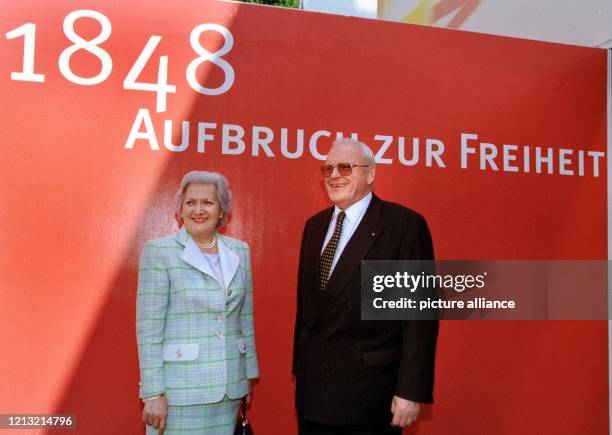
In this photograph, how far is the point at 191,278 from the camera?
237 centimetres

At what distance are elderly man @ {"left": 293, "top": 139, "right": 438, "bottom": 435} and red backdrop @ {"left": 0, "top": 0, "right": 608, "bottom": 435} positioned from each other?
37.0 inches

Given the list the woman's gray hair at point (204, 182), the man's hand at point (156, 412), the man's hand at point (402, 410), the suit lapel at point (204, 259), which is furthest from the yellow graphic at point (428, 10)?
the man's hand at point (156, 412)

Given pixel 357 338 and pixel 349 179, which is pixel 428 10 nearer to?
pixel 349 179

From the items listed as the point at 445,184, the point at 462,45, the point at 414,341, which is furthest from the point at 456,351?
the point at 462,45

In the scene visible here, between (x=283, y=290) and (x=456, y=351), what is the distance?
1160 mm

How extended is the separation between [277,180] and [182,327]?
50.8 inches

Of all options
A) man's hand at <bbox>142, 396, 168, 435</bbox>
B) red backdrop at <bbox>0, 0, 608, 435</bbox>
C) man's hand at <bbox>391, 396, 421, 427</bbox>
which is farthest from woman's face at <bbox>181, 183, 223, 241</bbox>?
man's hand at <bbox>391, 396, 421, 427</bbox>

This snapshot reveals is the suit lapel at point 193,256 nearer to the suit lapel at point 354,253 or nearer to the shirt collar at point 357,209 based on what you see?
the suit lapel at point 354,253

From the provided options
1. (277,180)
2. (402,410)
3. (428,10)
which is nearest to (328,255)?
(402,410)

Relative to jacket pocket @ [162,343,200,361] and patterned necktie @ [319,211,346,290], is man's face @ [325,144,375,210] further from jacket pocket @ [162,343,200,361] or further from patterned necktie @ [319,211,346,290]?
jacket pocket @ [162,343,200,361]

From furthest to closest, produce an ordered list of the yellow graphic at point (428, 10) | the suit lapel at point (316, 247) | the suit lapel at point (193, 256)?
the yellow graphic at point (428, 10) < the suit lapel at point (316, 247) < the suit lapel at point (193, 256)

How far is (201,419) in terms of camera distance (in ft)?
7.76

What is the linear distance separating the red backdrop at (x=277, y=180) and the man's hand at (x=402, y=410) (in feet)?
3.91

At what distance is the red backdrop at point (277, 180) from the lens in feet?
10.2
